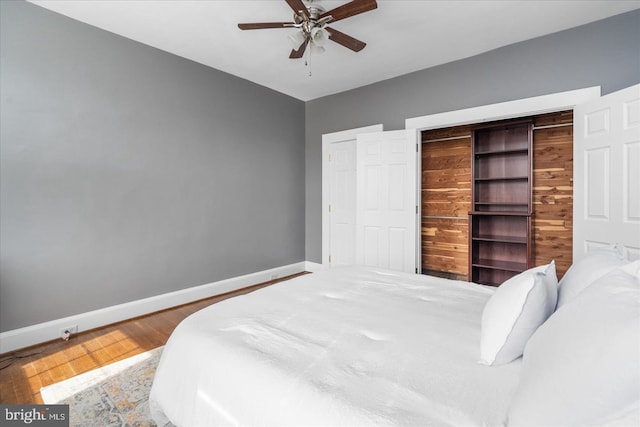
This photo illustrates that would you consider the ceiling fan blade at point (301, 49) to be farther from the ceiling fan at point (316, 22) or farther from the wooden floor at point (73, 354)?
the wooden floor at point (73, 354)

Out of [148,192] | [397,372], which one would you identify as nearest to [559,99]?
[397,372]

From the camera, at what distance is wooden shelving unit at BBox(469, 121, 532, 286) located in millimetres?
4035

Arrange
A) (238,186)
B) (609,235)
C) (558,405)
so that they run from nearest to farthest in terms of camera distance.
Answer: (558,405) → (609,235) → (238,186)

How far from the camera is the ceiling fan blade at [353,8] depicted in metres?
2.11

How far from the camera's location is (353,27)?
295 cm

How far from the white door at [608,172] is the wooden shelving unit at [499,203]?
3.45 feet

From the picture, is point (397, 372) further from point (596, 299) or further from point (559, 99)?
point (559, 99)

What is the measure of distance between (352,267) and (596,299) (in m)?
1.82

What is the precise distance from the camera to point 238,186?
421 centimetres

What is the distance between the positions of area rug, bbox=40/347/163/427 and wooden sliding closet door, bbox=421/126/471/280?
4.00m

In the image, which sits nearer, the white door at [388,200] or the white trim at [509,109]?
the white trim at [509,109]

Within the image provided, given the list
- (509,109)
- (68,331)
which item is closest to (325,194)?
(509,109)

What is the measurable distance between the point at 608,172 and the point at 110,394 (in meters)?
4.05

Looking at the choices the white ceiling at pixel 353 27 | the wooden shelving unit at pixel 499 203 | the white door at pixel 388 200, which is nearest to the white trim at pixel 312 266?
the white door at pixel 388 200
